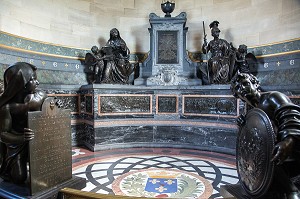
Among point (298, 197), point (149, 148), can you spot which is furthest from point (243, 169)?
point (149, 148)

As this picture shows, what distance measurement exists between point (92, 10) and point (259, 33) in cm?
574

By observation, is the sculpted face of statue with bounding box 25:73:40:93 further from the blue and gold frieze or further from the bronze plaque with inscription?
the blue and gold frieze

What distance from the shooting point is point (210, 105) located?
5.79 metres

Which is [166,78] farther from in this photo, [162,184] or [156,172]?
[162,184]

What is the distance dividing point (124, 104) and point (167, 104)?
1.26 m

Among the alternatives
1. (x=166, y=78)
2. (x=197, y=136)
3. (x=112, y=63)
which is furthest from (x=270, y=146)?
(x=112, y=63)

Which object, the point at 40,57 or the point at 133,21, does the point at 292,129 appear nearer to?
the point at 40,57

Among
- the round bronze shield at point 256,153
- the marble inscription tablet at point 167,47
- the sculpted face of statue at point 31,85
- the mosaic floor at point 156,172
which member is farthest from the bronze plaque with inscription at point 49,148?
the marble inscription tablet at point 167,47

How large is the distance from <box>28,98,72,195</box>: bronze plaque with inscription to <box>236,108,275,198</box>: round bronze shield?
1885 mm

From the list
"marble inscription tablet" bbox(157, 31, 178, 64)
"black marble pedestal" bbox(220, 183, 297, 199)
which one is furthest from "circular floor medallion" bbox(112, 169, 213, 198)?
"marble inscription tablet" bbox(157, 31, 178, 64)

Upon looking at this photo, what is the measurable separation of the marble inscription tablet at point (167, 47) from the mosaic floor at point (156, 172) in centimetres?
300

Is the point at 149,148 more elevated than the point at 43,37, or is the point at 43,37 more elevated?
the point at 43,37

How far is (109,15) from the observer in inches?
313

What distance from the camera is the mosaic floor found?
10.6 feet
